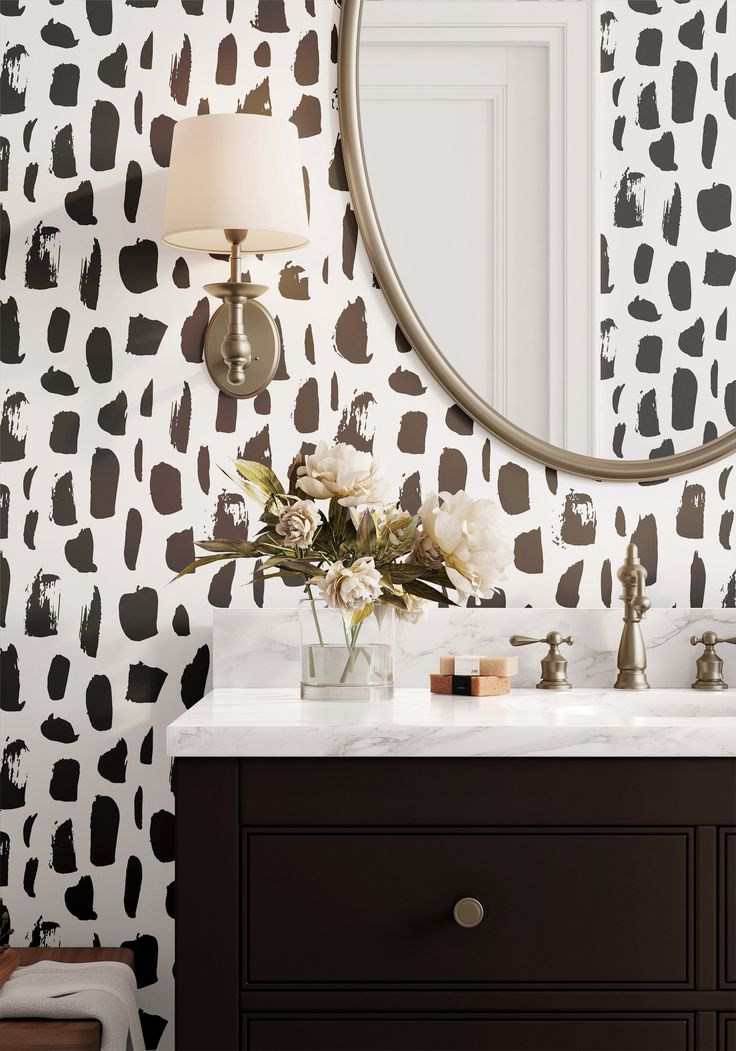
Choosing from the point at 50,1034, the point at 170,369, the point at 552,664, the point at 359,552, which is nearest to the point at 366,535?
the point at 359,552

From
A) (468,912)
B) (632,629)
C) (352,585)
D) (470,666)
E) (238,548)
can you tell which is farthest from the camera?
(632,629)

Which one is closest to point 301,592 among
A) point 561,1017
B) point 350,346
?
point 350,346

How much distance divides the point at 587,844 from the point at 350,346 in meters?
0.94

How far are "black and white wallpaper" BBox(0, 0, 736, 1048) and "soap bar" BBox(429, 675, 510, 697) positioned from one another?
0.78 ft

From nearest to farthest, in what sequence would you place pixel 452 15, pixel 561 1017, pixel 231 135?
pixel 561 1017 < pixel 231 135 < pixel 452 15

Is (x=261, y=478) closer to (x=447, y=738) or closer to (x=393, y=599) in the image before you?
(x=393, y=599)

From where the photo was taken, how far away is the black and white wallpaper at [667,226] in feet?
5.69

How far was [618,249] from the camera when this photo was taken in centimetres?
174

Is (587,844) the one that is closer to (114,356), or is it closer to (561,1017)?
(561,1017)

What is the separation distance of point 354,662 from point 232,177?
79 cm

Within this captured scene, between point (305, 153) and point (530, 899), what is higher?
point (305, 153)

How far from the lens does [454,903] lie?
3.87 ft

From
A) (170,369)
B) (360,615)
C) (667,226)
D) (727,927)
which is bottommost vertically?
→ (727,927)

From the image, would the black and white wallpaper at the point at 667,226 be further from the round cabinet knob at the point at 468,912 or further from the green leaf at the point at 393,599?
the round cabinet knob at the point at 468,912
